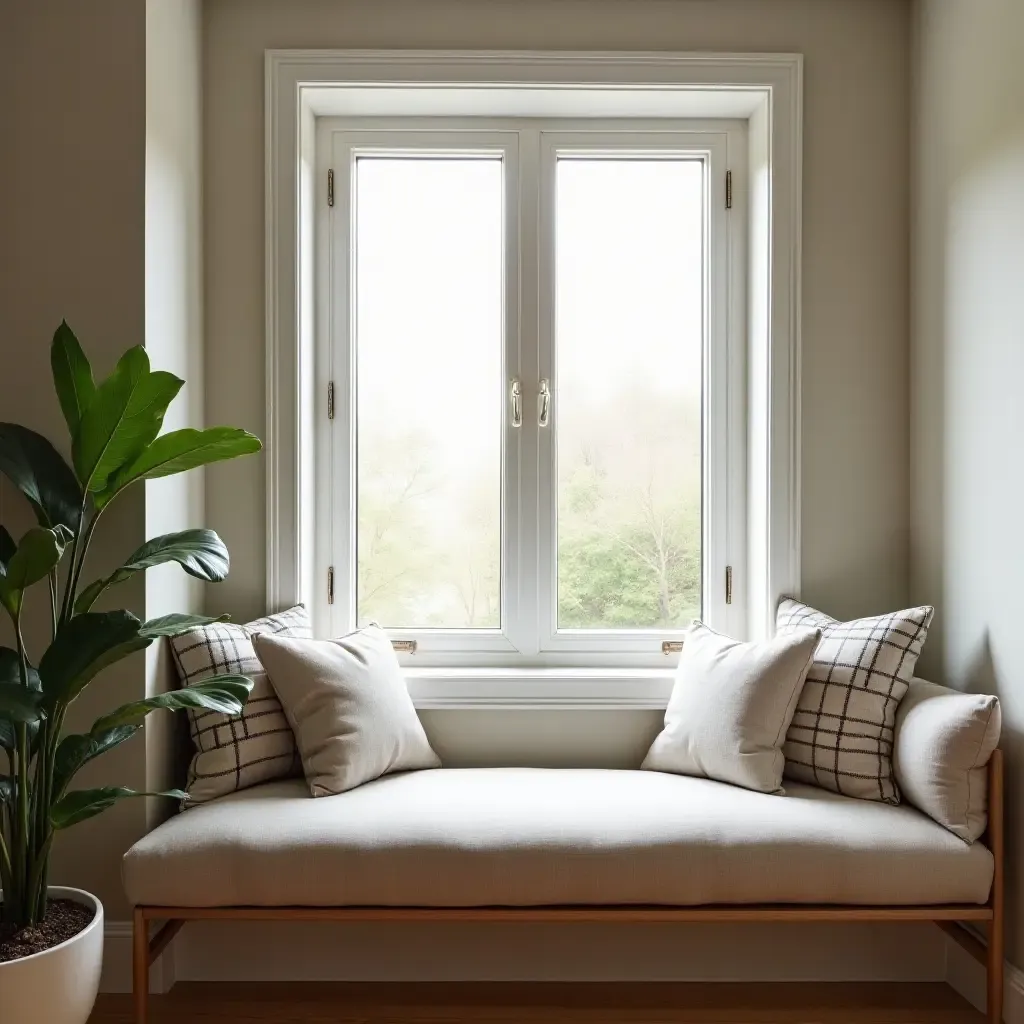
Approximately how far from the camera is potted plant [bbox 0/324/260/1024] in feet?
5.60

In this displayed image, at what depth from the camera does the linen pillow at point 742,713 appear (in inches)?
87.7

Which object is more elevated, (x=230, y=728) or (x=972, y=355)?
(x=972, y=355)

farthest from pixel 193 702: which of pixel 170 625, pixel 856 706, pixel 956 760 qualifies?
pixel 956 760

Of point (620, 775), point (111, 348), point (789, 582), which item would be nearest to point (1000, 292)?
point (789, 582)

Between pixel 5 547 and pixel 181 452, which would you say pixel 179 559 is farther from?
pixel 5 547

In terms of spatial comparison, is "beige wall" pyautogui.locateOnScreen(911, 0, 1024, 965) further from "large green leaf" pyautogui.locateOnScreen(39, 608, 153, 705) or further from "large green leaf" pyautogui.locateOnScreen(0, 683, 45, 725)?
"large green leaf" pyautogui.locateOnScreen(0, 683, 45, 725)

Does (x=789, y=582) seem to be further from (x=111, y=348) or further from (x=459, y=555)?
(x=111, y=348)

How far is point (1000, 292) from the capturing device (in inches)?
84.1

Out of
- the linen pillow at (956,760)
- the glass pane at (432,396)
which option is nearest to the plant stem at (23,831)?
the glass pane at (432,396)

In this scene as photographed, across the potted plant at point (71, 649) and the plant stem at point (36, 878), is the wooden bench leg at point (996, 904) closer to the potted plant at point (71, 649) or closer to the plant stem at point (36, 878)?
the potted plant at point (71, 649)

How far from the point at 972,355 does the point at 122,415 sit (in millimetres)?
2000

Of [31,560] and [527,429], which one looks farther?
[527,429]

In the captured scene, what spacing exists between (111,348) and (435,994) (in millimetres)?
1778

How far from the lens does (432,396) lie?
2.76m
